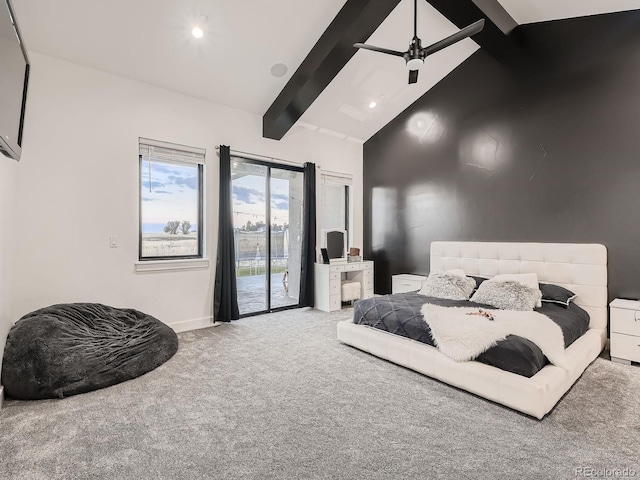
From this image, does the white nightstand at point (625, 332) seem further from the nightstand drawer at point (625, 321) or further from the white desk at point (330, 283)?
the white desk at point (330, 283)

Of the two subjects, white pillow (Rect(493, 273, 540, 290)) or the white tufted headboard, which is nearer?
the white tufted headboard

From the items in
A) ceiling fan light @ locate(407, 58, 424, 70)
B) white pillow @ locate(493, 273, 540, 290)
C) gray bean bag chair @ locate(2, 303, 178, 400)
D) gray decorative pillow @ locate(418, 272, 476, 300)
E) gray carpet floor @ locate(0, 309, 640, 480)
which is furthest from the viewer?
gray decorative pillow @ locate(418, 272, 476, 300)

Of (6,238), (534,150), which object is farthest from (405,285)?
(6,238)

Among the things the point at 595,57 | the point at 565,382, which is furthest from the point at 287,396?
the point at 595,57

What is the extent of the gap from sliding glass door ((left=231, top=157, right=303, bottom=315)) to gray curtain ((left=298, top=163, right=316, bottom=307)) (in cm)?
23

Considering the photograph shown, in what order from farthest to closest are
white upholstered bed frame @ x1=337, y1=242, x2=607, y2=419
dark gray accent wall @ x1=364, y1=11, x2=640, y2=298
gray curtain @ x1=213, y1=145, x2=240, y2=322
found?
gray curtain @ x1=213, y1=145, x2=240, y2=322
dark gray accent wall @ x1=364, y1=11, x2=640, y2=298
white upholstered bed frame @ x1=337, y1=242, x2=607, y2=419

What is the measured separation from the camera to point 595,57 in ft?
12.2

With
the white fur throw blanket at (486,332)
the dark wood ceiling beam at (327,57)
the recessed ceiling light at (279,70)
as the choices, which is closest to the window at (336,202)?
the dark wood ceiling beam at (327,57)

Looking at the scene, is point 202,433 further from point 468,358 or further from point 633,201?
point 633,201

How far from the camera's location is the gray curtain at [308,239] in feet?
17.6

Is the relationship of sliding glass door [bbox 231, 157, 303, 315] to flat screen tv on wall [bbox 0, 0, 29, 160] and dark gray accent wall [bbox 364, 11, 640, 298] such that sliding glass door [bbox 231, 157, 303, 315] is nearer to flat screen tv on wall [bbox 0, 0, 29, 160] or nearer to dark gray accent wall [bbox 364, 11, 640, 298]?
dark gray accent wall [bbox 364, 11, 640, 298]

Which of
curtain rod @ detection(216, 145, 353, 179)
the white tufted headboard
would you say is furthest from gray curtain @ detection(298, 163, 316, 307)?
the white tufted headboard

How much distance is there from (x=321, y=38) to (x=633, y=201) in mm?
3789

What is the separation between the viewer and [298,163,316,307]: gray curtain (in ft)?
17.6
